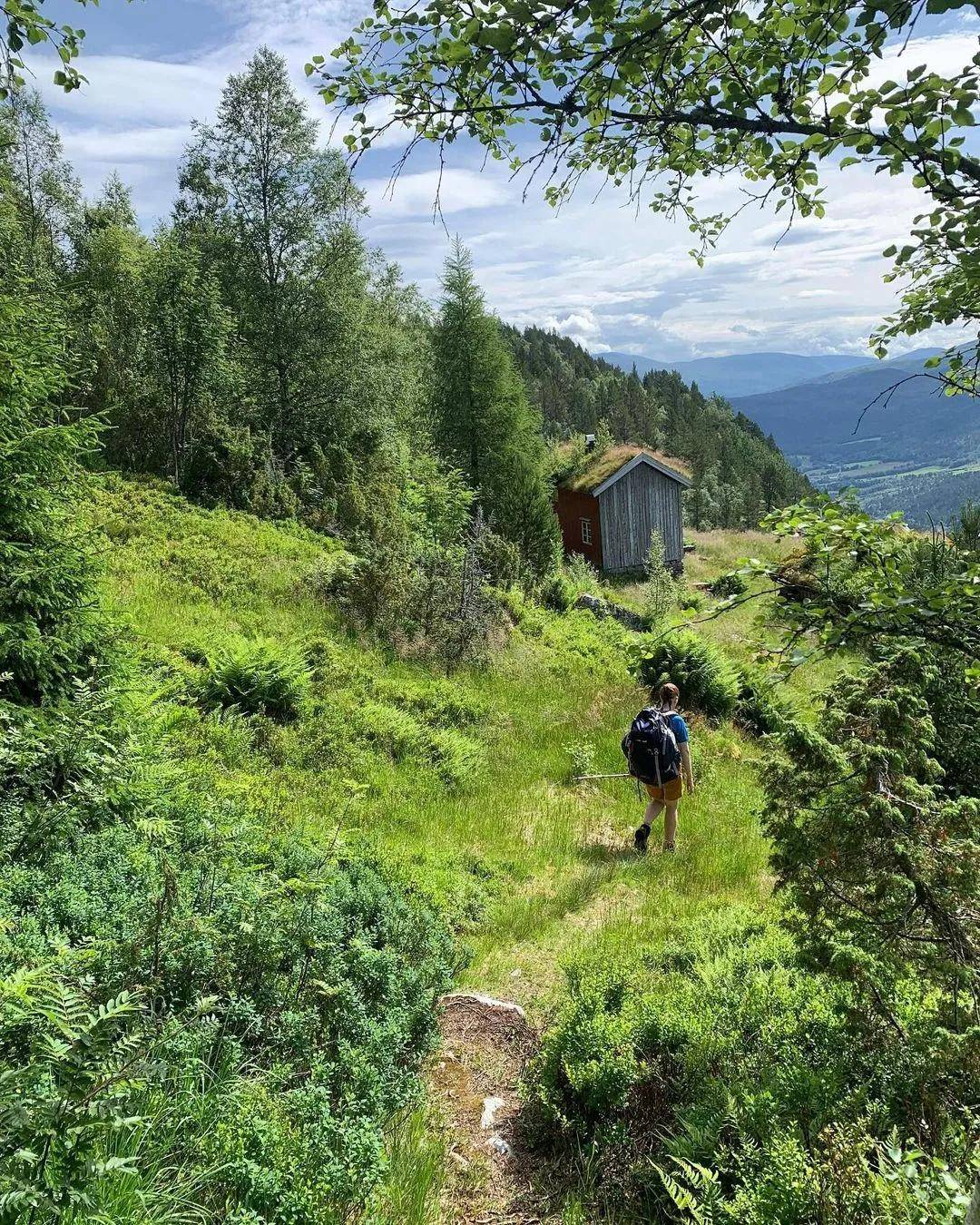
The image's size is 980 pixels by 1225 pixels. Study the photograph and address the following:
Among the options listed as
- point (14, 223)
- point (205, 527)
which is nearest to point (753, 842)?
point (205, 527)

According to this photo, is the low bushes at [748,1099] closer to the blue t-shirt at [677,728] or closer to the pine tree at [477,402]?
the blue t-shirt at [677,728]

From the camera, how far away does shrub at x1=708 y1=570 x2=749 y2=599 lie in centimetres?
299

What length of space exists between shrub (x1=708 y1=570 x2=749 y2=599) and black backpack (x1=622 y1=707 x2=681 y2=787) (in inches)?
194

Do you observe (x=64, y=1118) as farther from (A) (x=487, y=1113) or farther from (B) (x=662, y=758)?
(B) (x=662, y=758)

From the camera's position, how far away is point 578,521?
3484 cm

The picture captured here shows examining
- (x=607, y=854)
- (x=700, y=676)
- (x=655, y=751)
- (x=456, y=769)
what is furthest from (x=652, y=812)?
(x=700, y=676)

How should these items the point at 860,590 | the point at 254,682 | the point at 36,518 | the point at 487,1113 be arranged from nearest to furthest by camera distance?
the point at 860,590 < the point at 487,1113 < the point at 36,518 < the point at 254,682

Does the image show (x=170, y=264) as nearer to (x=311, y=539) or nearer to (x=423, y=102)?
(x=311, y=539)

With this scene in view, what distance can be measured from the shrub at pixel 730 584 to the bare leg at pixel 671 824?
5422 millimetres

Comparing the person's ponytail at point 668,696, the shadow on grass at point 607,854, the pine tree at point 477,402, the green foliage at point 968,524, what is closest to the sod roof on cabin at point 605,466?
the pine tree at point 477,402

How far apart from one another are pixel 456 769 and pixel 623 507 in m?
26.0

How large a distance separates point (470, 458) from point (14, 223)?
17.2 metres

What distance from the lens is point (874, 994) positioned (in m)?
3.49

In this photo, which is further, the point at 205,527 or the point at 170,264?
the point at 170,264
